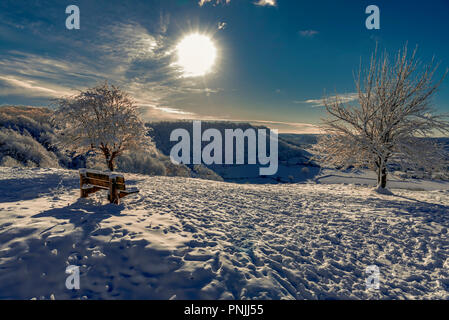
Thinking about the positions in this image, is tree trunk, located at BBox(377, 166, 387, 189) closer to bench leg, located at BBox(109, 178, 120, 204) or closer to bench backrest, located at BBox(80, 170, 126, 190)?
bench backrest, located at BBox(80, 170, 126, 190)

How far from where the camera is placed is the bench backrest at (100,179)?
6829mm

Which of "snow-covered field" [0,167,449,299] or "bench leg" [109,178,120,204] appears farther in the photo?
"bench leg" [109,178,120,204]

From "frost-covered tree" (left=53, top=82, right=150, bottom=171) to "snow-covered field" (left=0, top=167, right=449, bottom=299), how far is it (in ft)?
18.7

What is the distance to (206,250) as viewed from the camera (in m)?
4.42

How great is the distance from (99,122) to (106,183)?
26.9 ft

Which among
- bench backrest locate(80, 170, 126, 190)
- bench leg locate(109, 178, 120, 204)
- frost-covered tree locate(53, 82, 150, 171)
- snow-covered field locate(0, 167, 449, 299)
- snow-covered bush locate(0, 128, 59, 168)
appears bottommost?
snow-covered field locate(0, 167, 449, 299)

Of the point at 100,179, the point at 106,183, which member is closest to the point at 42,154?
the point at 100,179

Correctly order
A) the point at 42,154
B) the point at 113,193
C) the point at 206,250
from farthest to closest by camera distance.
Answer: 1. the point at 42,154
2. the point at 113,193
3. the point at 206,250

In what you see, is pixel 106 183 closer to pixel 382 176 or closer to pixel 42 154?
pixel 382 176

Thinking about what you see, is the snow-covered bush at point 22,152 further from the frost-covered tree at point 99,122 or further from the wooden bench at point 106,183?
the wooden bench at point 106,183

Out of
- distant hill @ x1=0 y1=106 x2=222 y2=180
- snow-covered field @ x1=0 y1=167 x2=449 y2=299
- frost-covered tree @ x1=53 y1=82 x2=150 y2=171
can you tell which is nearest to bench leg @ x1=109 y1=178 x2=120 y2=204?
snow-covered field @ x1=0 y1=167 x2=449 y2=299

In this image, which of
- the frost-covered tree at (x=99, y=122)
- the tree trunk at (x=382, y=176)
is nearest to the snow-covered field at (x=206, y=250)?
the tree trunk at (x=382, y=176)

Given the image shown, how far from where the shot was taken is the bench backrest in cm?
683

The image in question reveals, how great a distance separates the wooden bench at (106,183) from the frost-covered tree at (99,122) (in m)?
6.04
